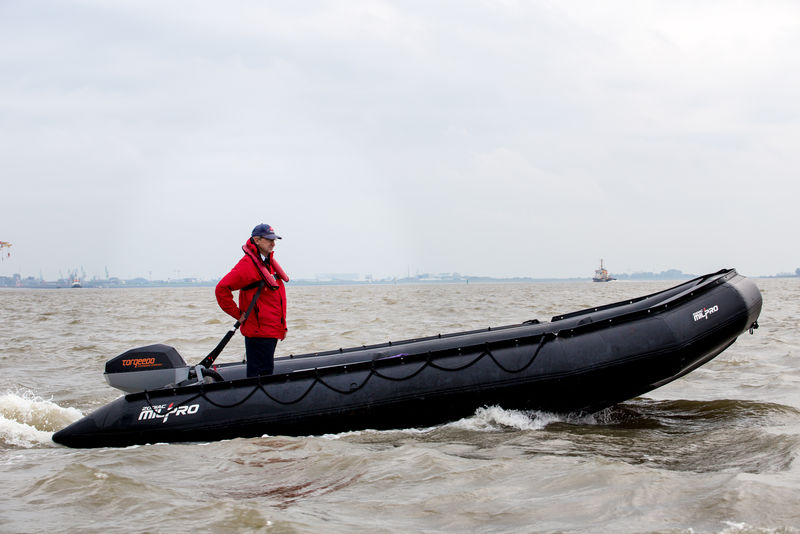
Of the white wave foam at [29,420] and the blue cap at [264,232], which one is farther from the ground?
the blue cap at [264,232]

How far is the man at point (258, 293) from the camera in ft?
19.5

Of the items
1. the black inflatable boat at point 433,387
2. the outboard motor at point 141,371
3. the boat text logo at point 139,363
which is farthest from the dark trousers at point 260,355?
the boat text logo at point 139,363

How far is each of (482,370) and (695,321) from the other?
1.86 metres

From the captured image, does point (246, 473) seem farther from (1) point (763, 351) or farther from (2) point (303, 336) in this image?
(2) point (303, 336)

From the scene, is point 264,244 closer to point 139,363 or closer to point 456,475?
point 139,363

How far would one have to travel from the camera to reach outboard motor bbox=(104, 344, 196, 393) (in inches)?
250

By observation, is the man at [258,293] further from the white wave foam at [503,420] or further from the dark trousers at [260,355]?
the white wave foam at [503,420]

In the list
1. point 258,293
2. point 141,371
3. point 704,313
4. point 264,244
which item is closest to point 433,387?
point 258,293

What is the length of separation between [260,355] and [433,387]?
150 centimetres

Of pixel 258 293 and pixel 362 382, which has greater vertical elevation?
pixel 258 293

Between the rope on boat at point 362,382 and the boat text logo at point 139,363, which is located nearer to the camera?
the rope on boat at point 362,382

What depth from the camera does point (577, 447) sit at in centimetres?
524

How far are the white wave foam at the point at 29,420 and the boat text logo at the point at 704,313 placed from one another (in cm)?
562

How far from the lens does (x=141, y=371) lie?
6.34 m
